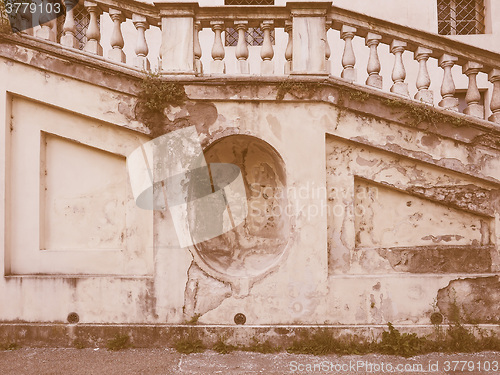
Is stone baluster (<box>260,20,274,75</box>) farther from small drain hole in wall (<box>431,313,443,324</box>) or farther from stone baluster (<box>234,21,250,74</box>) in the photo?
small drain hole in wall (<box>431,313,443,324</box>)

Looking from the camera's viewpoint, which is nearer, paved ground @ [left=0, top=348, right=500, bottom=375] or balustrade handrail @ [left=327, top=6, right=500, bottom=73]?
paved ground @ [left=0, top=348, right=500, bottom=375]

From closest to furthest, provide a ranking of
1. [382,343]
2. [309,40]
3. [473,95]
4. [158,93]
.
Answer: [382,343]
[158,93]
[309,40]
[473,95]

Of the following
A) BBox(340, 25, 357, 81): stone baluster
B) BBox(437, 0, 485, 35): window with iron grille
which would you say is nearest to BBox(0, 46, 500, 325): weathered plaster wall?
BBox(340, 25, 357, 81): stone baluster

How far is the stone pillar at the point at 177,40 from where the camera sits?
167 inches

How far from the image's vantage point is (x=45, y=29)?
440 centimetres

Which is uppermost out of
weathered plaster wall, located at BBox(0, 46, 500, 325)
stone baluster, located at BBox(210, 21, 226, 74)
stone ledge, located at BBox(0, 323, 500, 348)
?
stone baluster, located at BBox(210, 21, 226, 74)

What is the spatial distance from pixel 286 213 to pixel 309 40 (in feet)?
6.48

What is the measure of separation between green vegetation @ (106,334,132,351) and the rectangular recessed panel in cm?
102

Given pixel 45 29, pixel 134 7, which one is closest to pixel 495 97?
A: pixel 134 7

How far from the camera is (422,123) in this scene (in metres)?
4.16

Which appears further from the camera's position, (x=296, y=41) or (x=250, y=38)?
(x=250, y=38)

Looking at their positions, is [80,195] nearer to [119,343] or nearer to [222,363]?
[119,343]

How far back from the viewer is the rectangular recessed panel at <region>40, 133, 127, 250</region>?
4.37 meters

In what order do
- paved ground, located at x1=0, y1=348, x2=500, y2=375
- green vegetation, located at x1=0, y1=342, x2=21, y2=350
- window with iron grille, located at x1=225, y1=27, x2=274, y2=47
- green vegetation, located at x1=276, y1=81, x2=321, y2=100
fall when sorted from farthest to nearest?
window with iron grille, located at x1=225, y1=27, x2=274, y2=47 → green vegetation, located at x1=276, y1=81, x2=321, y2=100 → green vegetation, located at x1=0, y1=342, x2=21, y2=350 → paved ground, located at x1=0, y1=348, x2=500, y2=375
